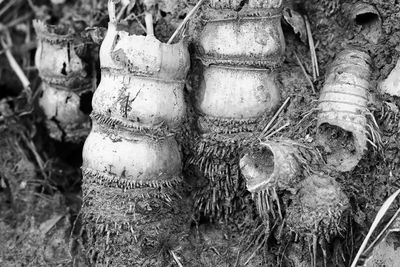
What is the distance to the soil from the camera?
1.75 metres

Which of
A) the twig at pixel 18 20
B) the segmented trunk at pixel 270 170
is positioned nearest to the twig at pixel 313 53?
the segmented trunk at pixel 270 170

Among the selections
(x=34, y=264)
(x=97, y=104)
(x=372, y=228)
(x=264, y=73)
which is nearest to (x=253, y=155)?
(x=264, y=73)

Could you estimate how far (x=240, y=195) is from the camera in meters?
1.91

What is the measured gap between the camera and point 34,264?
6.61ft

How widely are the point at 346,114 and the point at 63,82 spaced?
115 centimetres

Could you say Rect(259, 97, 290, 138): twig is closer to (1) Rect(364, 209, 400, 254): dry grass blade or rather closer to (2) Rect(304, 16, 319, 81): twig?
(2) Rect(304, 16, 319, 81): twig

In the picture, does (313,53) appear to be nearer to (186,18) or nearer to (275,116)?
(275,116)

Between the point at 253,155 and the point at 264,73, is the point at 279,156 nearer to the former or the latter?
the point at 253,155

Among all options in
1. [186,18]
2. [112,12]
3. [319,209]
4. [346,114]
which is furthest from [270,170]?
[112,12]

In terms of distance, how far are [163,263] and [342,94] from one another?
86cm

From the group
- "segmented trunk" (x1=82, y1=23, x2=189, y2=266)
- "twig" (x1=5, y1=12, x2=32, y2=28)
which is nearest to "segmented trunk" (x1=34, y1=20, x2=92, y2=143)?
"segmented trunk" (x1=82, y1=23, x2=189, y2=266)

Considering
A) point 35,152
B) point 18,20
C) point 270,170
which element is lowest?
point 35,152

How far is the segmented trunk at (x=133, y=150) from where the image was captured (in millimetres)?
1770

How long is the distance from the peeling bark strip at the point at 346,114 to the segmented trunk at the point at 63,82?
39.1 inches
